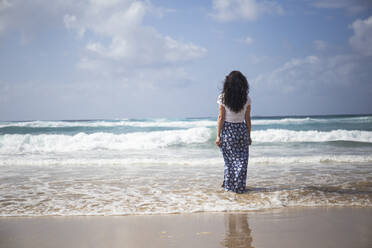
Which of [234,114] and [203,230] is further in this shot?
[234,114]

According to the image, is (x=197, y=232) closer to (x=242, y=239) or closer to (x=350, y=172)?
(x=242, y=239)

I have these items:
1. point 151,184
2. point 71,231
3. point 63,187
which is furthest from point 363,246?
point 63,187

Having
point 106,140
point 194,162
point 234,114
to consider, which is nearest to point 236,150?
point 234,114

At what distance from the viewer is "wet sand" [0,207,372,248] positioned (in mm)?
2568

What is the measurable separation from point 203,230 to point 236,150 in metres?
1.73

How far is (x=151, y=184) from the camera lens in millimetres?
5262

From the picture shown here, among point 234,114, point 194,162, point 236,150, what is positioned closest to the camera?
point 234,114

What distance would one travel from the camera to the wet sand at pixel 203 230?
257cm

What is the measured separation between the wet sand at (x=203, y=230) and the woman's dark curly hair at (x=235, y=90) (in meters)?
1.65

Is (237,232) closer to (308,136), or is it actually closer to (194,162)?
(194,162)

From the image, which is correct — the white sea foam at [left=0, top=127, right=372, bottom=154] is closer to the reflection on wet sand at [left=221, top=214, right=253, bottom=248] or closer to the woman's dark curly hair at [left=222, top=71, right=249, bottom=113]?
the woman's dark curly hair at [left=222, top=71, right=249, bottom=113]

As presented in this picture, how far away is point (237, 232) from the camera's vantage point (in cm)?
282

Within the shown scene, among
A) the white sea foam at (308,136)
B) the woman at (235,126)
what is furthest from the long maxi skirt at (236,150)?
the white sea foam at (308,136)

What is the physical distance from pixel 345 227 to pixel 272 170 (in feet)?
12.2
